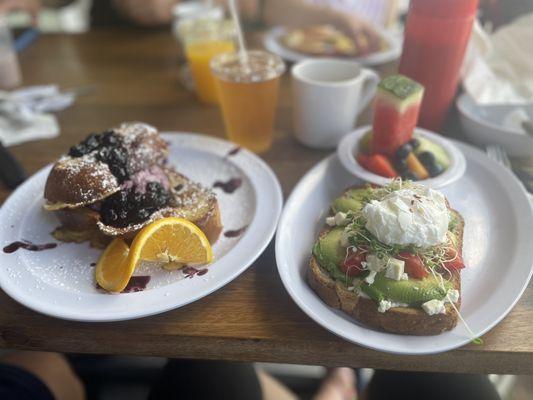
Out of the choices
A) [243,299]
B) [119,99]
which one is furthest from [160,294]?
[119,99]

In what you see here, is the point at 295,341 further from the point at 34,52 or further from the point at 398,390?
the point at 34,52

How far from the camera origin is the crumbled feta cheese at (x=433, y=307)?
0.77 m

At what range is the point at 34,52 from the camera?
2133 mm

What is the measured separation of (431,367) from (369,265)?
0.21 meters

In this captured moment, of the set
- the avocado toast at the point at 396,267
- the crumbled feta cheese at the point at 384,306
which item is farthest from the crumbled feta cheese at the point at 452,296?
the crumbled feta cheese at the point at 384,306

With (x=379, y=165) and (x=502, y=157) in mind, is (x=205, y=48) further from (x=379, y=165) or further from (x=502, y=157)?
(x=502, y=157)

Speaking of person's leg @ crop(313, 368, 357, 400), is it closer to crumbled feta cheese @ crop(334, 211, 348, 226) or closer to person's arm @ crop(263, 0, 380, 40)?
crumbled feta cheese @ crop(334, 211, 348, 226)

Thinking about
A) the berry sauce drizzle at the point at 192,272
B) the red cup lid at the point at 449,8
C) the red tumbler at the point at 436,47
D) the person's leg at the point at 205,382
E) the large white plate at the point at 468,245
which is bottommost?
the person's leg at the point at 205,382

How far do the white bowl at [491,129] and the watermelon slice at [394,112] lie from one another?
0.84 ft

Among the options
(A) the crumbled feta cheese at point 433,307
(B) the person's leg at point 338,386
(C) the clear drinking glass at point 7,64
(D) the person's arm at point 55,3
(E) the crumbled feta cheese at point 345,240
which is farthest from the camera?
(D) the person's arm at point 55,3

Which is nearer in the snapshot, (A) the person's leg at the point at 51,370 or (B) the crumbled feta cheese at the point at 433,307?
(B) the crumbled feta cheese at the point at 433,307

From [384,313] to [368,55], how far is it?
4.59 ft

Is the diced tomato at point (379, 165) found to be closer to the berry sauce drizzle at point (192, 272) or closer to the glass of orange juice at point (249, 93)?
the glass of orange juice at point (249, 93)

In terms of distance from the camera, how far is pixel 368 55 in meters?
1.90
